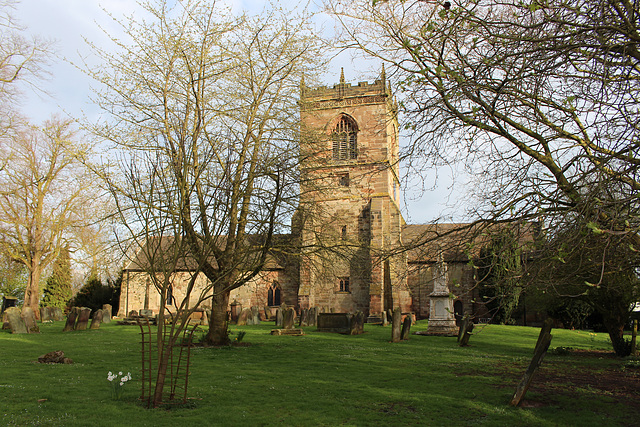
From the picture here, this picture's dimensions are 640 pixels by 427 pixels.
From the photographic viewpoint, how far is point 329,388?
823cm

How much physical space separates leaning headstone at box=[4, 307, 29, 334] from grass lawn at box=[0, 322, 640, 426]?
139 inches

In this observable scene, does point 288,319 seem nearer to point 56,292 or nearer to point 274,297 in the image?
point 274,297

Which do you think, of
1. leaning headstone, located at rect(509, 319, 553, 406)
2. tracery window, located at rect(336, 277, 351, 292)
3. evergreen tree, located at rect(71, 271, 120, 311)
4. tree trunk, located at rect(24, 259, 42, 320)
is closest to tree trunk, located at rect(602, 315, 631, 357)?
leaning headstone, located at rect(509, 319, 553, 406)

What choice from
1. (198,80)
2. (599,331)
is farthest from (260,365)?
(599,331)

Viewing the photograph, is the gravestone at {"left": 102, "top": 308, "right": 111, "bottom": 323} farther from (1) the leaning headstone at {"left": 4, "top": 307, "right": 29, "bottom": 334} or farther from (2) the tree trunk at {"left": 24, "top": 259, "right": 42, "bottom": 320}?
(1) the leaning headstone at {"left": 4, "top": 307, "right": 29, "bottom": 334}

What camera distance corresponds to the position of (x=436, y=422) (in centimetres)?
618

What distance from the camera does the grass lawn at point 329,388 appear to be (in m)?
6.21

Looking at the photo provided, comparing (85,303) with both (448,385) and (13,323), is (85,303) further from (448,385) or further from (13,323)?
(448,385)

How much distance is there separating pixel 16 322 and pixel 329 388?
45.7ft

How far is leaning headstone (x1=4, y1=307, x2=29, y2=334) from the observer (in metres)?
16.8

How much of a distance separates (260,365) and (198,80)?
297 inches

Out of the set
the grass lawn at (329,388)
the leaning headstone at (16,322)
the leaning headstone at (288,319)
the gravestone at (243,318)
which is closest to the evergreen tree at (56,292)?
the gravestone at (243,318)

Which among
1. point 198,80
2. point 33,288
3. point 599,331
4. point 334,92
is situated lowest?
point 599,331

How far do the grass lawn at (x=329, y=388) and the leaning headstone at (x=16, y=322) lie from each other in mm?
3529
